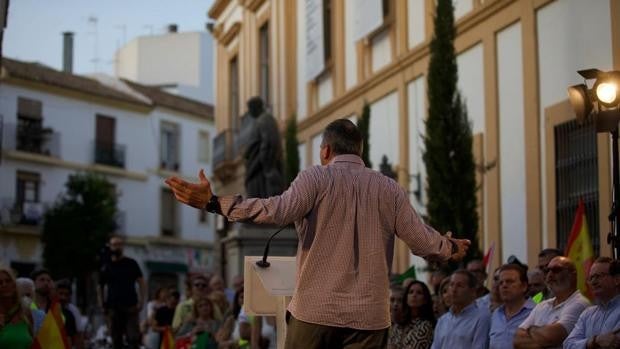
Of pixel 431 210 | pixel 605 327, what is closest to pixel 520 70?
pixel 431 210

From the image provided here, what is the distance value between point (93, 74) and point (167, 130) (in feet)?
15.9

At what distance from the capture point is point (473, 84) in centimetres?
1970

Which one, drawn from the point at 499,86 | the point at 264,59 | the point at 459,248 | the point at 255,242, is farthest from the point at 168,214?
the point at 459,248

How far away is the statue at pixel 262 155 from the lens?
21891mm

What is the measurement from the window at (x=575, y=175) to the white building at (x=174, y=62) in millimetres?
49849

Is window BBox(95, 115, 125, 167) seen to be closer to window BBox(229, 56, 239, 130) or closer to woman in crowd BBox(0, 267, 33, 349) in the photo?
window BBox(229, 56, 239, 130)

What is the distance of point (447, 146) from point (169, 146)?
43.9m

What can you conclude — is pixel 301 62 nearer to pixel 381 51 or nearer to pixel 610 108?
pixel 381 51

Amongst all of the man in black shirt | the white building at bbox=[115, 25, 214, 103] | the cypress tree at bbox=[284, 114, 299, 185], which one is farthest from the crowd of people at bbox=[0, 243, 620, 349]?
the white building at bbox=[115, 25, 214, 103]

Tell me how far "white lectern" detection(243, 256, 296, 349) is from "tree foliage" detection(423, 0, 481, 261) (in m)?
10.0

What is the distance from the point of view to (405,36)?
74.1 feet

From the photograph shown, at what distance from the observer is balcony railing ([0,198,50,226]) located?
51.5 metres

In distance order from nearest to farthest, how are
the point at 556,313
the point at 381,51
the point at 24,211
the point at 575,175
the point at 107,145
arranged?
1. the point at 556,313
2. the point at 575,175
3. the point at 381,51
4. the point at 24,211
5. the point at 107,145

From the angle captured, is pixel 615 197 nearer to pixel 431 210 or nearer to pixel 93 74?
pixel 431 210
